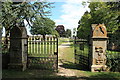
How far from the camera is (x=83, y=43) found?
30.1 ft

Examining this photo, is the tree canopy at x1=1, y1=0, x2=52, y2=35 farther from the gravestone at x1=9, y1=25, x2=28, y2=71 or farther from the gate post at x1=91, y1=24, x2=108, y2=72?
the gate post at x1=91, y1=24, x2=108, y2=72

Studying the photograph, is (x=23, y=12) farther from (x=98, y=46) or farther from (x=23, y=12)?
(x=98, y=46)

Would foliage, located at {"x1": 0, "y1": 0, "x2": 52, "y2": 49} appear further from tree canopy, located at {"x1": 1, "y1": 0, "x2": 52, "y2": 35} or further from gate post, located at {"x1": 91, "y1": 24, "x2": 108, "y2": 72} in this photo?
gate post, located at {"x1": 91, "y1": 24, "x2": 108, "y2": 72}

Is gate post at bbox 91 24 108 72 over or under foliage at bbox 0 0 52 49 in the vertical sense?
under

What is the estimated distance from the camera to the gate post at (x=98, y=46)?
300 inches

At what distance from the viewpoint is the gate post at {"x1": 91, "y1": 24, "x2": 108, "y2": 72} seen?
25.0 feet

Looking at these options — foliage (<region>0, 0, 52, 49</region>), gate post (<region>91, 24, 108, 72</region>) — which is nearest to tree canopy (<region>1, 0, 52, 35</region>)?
foliage (<region>0, 0, 52, 49</region>)

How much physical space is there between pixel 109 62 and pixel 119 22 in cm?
409

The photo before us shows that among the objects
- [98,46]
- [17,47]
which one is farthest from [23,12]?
[98,46]

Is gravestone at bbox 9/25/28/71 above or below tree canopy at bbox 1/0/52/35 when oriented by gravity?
below

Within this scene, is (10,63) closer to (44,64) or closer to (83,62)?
(44,64)

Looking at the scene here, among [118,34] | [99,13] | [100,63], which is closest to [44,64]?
[100,63]

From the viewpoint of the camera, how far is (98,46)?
25.1 ft

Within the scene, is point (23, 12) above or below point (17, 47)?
above
